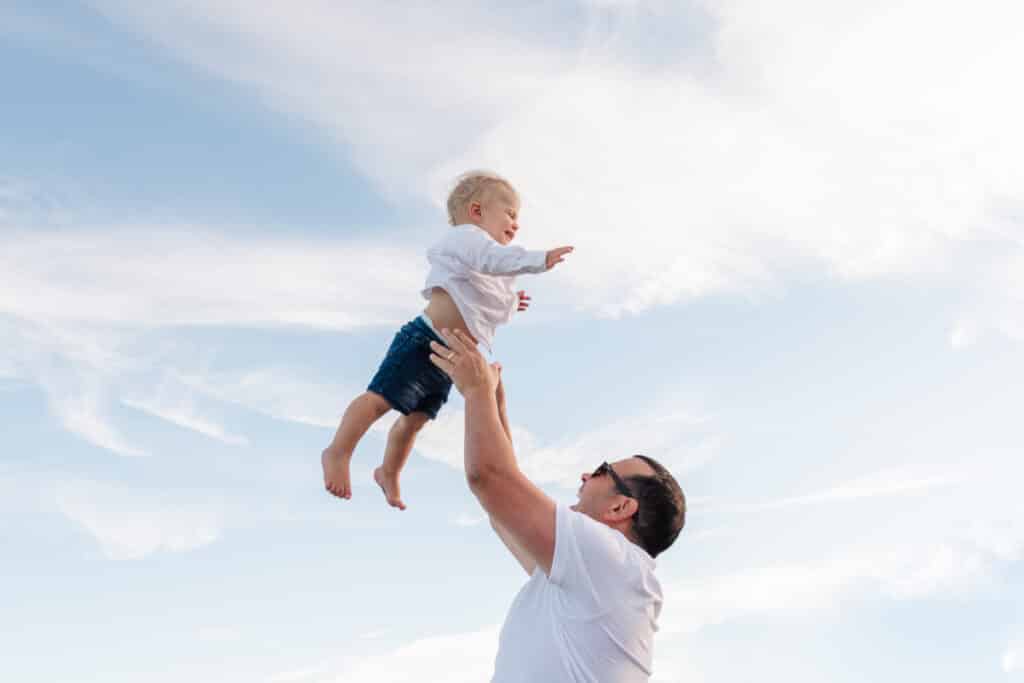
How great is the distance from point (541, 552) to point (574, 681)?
662 mm

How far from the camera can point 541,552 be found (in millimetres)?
5242

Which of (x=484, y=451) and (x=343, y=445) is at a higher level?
(x=343, y=445)

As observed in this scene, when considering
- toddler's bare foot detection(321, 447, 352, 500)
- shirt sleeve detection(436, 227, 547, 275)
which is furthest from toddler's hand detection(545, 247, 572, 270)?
toddler's bare foot detection(321, 447, 352, 500)

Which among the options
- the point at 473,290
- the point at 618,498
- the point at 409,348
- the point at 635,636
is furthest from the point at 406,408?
the point at 635,636

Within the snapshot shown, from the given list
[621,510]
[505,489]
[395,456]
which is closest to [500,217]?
[395,456]

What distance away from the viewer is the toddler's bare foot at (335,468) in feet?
25.4

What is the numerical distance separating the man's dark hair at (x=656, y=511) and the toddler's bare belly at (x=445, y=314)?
2.17 m

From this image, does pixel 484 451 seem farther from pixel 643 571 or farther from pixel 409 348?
pixel 409 348

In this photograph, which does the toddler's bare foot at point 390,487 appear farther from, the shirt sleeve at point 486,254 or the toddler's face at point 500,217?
the toddler's face at point 500,217

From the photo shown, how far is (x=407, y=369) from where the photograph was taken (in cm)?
770

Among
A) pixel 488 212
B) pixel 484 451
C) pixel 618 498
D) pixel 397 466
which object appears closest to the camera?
pixel 484 451

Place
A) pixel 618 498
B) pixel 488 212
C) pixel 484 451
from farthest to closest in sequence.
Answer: pixel 488 212 < pixel 618 498 < pixel 484 451

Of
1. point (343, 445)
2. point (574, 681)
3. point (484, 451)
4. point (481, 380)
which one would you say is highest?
point (343, 445)

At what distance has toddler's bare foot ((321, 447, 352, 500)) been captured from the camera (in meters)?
7.75
